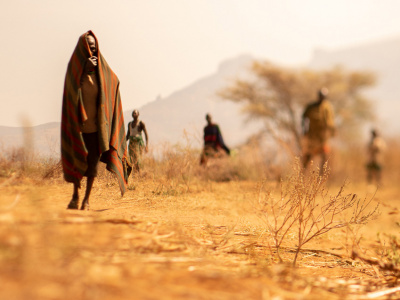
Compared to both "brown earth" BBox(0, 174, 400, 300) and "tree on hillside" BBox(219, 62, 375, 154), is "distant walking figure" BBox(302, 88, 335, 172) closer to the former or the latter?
"brown earth" BBox(0, 174, 400, 300)

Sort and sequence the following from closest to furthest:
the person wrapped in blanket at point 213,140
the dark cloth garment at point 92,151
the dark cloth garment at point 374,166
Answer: the dark cloth garment at point 92,151, the person wrapped in blanket at point 213,140, the dark cloth garment at point 374,166

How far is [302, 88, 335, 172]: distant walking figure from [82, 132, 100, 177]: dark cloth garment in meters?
6.21

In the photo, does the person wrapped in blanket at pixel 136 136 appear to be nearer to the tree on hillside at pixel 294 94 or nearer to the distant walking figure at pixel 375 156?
the distant walking figure at pixel 375 156

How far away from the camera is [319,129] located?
825 cm

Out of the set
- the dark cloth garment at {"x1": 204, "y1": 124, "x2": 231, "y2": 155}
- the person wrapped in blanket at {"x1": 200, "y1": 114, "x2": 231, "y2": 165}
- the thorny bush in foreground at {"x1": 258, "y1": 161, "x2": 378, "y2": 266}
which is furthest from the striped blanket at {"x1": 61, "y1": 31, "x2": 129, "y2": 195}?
the dark cloth garment at {"x1": 204, "y1": 124, "x2": 231, "y2": 155}

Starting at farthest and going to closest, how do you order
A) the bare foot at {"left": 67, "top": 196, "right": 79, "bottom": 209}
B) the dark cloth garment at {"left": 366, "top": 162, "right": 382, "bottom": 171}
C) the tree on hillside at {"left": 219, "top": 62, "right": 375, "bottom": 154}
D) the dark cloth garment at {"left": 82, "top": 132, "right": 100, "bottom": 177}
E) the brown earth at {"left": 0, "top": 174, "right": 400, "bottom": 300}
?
the tree on hillside at {"left": 219, "top": 62, "right": 375, "bottom": 154} → the dark cloth garment at {"left": 366, "top": 162, "right": 382, "bottom": 171} → the dark cloth garment at {"left": 82, "top": 132, "right": 100, "bottom": 177} → the bare foot at {"left": 67, "top": 196, "right": 79, "bottom": 209} → the brown earth at {"left": 0, "top": 174, "right": 400, "bottom": 300}

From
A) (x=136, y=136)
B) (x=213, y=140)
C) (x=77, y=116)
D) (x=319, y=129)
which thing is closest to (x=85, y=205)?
(x=77, y=116)

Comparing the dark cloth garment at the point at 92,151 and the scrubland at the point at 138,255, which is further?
the dark cloth garment at the point at 92,151

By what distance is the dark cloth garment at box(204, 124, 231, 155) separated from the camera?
28.1 ft

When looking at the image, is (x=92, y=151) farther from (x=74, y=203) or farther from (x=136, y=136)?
(x=136, y=136)

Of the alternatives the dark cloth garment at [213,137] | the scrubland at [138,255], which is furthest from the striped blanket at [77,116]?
the dark cloth garment at [213,137]

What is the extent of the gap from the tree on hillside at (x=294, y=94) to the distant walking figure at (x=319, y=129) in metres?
10.4

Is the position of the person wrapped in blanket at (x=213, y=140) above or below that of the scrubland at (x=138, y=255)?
above

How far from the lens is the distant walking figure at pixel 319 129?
8.20m
